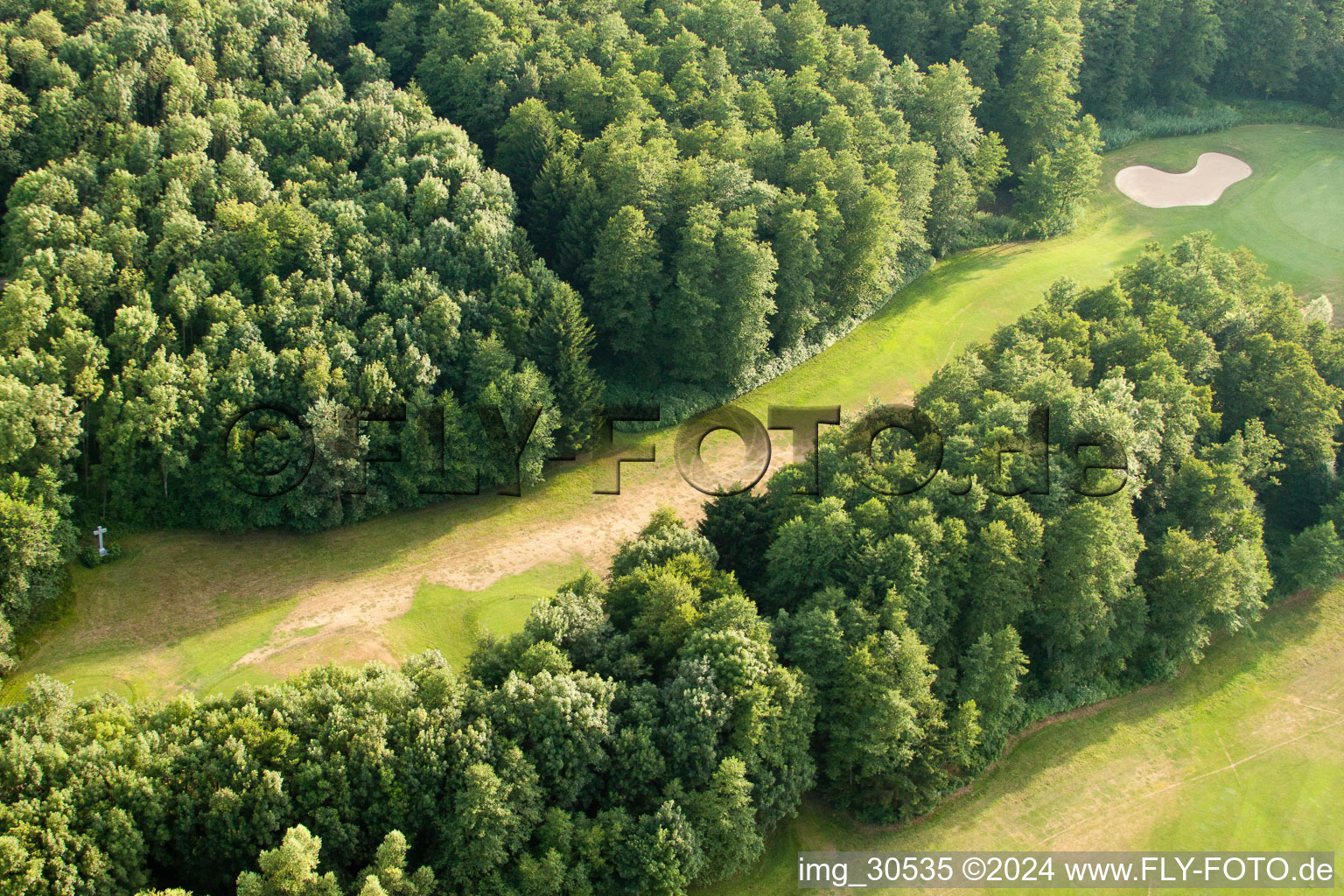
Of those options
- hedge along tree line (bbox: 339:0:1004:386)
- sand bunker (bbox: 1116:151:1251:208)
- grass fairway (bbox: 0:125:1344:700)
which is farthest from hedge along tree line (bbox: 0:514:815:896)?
sand bunker (bbox: 1116:151:1251:208)

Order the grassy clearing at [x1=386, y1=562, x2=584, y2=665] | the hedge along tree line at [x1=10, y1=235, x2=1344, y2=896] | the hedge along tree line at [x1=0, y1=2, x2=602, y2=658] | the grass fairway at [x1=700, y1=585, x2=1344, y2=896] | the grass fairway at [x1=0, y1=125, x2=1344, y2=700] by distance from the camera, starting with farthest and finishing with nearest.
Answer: the hedge along tree line at [x1=0, y1=2, x2=602, y2=658] → the grassy clearing at [x1=386, y1=562, x2=584, y2=665] → the grass fairway at [x1=0, y1=125, x2=1344, y2=700] → the grass fairway at [x1=700, y1=585, x2=1344, y2=896] → the hedge along tree line at [x1=10, y1=235, x2=1344, y2=896]

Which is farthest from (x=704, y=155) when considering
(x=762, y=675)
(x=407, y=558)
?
(x=762, y=675)

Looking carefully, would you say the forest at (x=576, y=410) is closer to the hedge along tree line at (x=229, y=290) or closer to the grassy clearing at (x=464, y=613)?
the hedge along tree line at (x=229, y=290)

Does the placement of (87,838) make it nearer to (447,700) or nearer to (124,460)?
(447,700)

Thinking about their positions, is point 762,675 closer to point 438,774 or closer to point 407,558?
point 438,774

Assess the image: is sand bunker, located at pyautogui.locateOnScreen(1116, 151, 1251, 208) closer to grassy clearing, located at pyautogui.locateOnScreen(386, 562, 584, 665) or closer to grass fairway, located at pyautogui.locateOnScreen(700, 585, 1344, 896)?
grass fairway, located at pyautogui.locateOnScreen(700, 585, 1344, 896)
